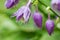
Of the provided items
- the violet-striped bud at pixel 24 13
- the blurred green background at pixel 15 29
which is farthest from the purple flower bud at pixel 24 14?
the blurred green background at pixel 15 29

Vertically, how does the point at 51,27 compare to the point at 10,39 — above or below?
below

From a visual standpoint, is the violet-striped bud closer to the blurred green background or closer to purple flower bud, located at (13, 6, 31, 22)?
purple flower bud, located at (13, 6, 31, 22)

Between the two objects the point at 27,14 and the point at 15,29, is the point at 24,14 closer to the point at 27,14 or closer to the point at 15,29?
the point at 27,14

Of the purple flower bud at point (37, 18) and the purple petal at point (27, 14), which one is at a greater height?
the purple petal at point (27, 14)

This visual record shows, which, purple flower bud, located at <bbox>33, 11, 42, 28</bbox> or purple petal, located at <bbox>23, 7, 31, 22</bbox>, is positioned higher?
purple petal, located at <bbox>23, 7, 31, 22</bbox>

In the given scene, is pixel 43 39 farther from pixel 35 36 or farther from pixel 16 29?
pixel 16 29

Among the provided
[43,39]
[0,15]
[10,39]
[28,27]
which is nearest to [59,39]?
[43,39]

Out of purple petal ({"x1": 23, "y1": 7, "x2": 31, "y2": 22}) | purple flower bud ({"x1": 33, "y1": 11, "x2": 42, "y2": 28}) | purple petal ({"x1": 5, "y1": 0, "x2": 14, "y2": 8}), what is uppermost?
purple petal ({"x1": 5, "y1": 0, "x2": 14, "y2": 8})

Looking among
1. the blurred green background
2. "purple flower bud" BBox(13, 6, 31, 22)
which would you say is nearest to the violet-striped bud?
"purple flower bud" BBox(13, 6, 31, 22)

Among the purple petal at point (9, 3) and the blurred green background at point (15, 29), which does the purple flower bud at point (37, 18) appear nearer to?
the purple petal at point (9, 3)

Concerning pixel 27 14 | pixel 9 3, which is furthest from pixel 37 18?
pixel 9 3

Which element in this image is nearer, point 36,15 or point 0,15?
point 36,15
